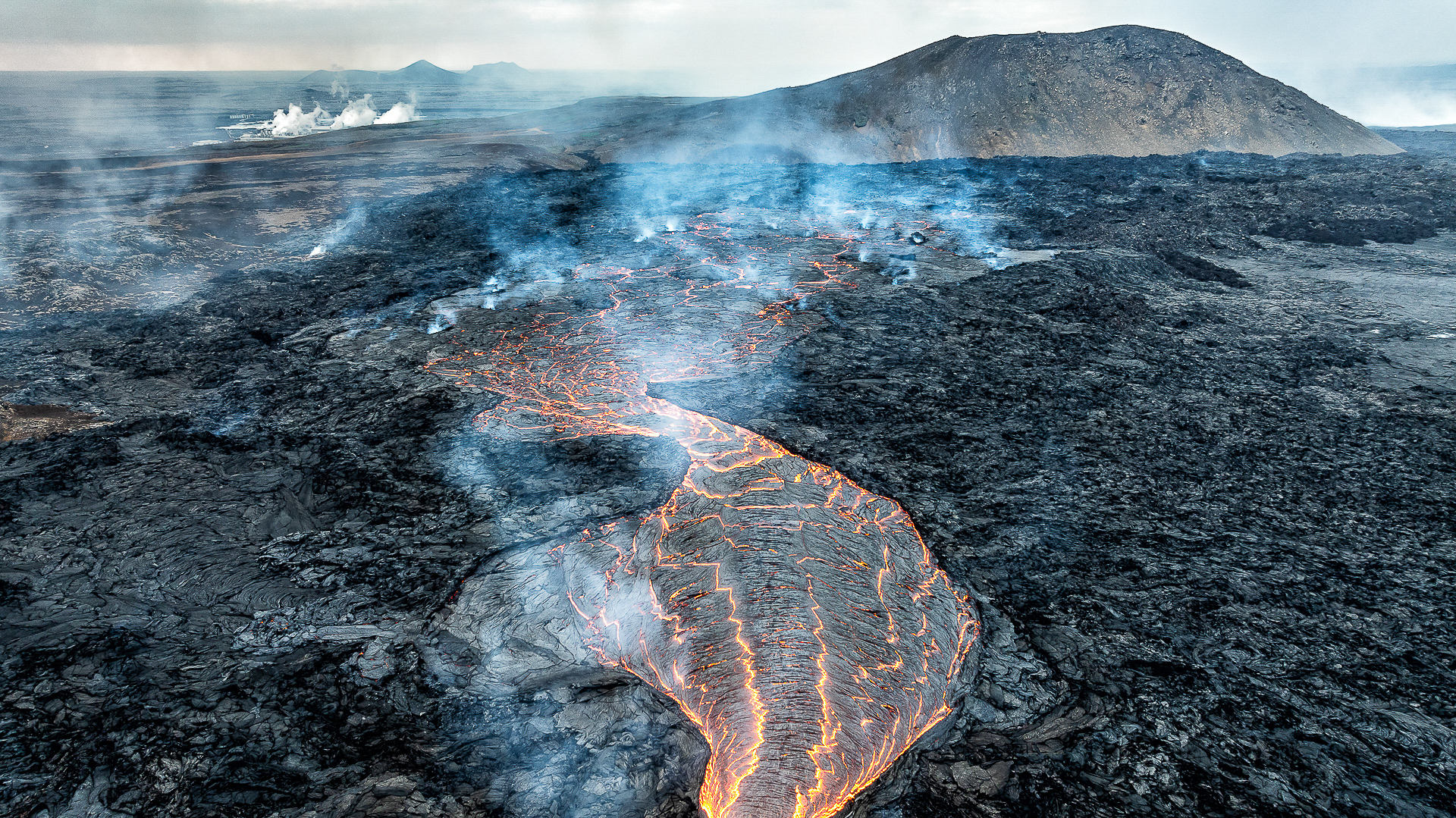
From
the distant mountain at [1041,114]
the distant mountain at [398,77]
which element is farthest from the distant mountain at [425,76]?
the distant mountain at [1041,114]

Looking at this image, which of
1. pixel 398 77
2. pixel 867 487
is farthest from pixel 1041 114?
pixel 398 77

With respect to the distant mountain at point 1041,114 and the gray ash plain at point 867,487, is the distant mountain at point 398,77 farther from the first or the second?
the gray ash plain at point 867,487

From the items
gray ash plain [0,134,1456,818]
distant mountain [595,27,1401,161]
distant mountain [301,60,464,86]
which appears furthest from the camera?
distant mountain [301,60,464,86]

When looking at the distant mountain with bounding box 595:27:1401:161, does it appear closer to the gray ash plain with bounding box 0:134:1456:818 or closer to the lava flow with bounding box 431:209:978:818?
the gray ash plain with bounding box 0:134:1456:818

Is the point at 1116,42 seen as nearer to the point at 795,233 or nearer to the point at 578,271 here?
the point at 795,233

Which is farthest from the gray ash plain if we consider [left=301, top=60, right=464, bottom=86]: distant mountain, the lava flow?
[left=301, top=60, right=464, bottom=86]: distant mountain
